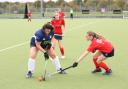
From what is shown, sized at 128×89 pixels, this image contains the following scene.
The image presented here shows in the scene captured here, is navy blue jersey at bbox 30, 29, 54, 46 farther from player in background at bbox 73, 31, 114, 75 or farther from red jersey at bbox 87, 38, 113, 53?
red jersey at bbox 87, 38, 113, 53

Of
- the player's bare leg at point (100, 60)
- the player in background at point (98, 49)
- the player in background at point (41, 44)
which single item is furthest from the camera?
the player's bare leg at point (100, 60)

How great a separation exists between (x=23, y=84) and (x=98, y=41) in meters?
2.15

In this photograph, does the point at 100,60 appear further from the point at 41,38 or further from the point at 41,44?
the point at 41,38

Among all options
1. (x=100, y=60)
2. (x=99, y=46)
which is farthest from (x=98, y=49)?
(x=100, y=60)

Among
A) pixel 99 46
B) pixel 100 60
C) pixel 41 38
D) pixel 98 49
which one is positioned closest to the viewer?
pixel 41 38

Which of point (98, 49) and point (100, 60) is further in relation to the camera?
point (100, 60)

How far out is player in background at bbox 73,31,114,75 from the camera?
935 cm

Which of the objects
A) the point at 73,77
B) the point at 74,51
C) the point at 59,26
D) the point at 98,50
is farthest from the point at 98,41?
the point at 74,51

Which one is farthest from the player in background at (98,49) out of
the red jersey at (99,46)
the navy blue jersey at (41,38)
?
the navy blue jersey at (41,38)

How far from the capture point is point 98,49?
9625 millimetres

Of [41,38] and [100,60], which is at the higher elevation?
[41,38]

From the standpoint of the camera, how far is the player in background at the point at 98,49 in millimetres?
9349

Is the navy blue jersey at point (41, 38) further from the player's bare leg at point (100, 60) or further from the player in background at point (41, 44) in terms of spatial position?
the player's bare leg at point (100, 60)

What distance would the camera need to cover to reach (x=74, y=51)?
50.2 feet
